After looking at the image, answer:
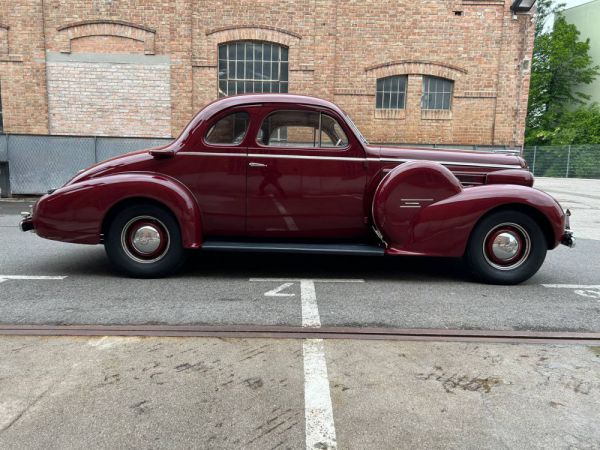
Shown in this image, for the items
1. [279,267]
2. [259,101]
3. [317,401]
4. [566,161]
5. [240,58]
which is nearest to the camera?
[317,401]

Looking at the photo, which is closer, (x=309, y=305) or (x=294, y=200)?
(x=309, y=305)

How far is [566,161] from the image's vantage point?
94.8ft

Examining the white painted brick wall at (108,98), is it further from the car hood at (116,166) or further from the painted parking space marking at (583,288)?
the painted parking space marking at (583,288)

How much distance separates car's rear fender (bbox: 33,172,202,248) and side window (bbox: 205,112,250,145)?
2.14 feet

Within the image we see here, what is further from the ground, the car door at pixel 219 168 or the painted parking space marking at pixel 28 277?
the car door at pixel 219 168

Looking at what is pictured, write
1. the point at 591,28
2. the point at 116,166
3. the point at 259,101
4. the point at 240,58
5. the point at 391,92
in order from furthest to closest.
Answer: the point at 591,28
the point at 391,92
the point at 240,58
the point at 259,101
the point at 116,166

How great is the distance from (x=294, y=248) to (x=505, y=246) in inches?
87.4

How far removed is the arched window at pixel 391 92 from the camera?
14305 mm

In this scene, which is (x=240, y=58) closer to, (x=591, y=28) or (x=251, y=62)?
(x=251, y=62)

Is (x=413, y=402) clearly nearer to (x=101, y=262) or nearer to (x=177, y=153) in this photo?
(x=177, y=153)

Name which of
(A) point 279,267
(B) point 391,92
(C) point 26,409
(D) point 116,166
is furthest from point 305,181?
(B) point 391,92

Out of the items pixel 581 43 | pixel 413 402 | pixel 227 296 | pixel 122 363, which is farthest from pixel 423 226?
pixel 581 43

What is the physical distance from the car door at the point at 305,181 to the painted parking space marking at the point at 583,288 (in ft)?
6.99

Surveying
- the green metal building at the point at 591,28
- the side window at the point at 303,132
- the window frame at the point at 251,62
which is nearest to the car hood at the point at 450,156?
the side window at the point at 303,132
